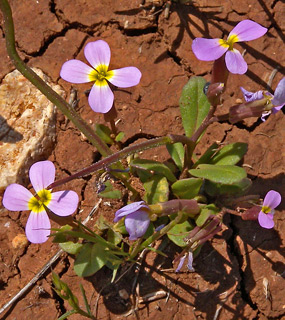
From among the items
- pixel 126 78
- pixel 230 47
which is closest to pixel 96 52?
pixel 126 78

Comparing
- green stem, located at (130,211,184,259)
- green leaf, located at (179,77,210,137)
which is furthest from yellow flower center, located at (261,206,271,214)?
green leaf, located at (179,77,210,137)

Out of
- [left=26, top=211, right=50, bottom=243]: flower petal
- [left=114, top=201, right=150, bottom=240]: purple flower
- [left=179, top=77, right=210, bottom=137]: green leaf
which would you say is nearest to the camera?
[left=114, top=201, right=150, bottom=240]: purple flower

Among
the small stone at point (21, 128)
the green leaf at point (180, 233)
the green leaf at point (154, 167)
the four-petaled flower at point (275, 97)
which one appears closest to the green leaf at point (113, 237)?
the green leaf at point (180, 233)

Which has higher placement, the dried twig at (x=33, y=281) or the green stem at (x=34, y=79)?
the green stem at (x=34, y=79)

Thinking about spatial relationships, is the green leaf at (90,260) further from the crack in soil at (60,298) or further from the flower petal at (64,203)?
the flower petal at (64,203)

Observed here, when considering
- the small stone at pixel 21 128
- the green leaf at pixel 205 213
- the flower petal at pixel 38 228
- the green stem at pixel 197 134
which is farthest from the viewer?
the small stone at pixel 21 128

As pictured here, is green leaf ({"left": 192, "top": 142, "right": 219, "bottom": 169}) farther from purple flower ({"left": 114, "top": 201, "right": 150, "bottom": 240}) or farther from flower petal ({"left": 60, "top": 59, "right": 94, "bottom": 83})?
flower petal ({"left": 60, "top": 59, "right": 94, "bottom": 83})

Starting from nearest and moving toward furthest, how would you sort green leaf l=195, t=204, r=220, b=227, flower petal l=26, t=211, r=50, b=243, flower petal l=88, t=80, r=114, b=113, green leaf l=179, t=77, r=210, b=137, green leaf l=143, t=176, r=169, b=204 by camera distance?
flower petal l=26, t=211, r=50, b=243 < flower petal l=88, t=80, r=114, b=113 < green leaf l=195, t=204, r=220, b=227 < green leaf l=143, t=176, r=169, b=204 < green leaf l=179, t=77, r=210, b=137
